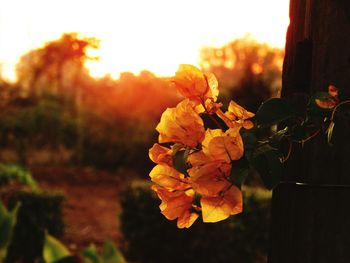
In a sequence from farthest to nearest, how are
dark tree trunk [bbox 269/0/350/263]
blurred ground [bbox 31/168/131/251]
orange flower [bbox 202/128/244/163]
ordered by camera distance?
blurred ground [bbox 31/168/131/251], dark tree trunk [bbox 269/0/350/263], orange flower [bbox 202/128/244/163]

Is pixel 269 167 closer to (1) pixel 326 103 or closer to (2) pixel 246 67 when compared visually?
(1) pixel 326 103

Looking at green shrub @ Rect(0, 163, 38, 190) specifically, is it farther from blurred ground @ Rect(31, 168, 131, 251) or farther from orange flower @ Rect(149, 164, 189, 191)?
orange flower @ Rect(149, 164, 189, 191)

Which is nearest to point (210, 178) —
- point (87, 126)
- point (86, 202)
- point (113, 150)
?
point (86, 202)

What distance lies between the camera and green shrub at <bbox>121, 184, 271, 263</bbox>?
6.27 metres

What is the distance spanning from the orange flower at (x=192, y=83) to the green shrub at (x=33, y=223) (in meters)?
6.09

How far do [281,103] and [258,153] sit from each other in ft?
0.31

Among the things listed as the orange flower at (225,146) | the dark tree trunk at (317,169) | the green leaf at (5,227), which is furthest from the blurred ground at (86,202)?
the orange flower at (225,146)

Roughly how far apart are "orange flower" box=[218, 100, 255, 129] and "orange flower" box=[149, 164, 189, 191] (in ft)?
0.30

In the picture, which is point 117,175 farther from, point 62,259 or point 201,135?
point 201,135

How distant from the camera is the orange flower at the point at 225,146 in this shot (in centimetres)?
63

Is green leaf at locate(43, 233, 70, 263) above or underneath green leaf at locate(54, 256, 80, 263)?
underneath

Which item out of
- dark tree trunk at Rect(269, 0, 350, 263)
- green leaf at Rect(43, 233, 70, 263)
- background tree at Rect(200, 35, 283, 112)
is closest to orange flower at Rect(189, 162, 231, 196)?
dark tree trunk at Rect(269, 0, 350, 263)

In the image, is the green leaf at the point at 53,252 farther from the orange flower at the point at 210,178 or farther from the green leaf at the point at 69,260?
the orange flower at the point at 210,178

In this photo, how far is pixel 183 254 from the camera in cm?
635
